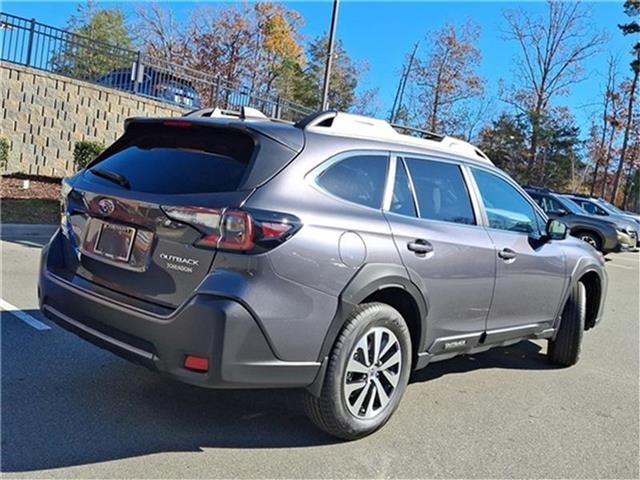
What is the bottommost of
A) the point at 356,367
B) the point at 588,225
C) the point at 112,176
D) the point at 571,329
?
the point at 356,367

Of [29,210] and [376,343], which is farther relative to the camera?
[29,210]

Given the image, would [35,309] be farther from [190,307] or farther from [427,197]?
[427,197]

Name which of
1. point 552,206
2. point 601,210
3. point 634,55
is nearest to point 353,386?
point 552,206

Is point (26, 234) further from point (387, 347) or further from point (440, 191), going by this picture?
point (387, 347)

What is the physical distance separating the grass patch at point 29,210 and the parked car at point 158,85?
5677 mm

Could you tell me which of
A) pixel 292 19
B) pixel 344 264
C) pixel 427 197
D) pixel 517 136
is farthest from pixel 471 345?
pixel 517 136

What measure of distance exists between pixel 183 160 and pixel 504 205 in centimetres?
260

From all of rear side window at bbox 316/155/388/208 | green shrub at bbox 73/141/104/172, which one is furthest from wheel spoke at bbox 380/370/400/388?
green shrub at bbox 73/141/104/172

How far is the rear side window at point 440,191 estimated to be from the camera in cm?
383

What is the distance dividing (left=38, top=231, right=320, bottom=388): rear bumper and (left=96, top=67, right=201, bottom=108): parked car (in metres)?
14.6

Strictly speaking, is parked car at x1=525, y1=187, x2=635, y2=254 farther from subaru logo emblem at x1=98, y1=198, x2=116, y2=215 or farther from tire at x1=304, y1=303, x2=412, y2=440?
subaru logo emblem at x1=98, y1=198, x2=116, y2=215

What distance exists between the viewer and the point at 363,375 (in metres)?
3.36

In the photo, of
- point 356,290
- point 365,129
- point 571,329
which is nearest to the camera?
point 356,290

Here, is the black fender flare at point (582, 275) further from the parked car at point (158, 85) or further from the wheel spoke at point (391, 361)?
the parked car at point (158, 85)
